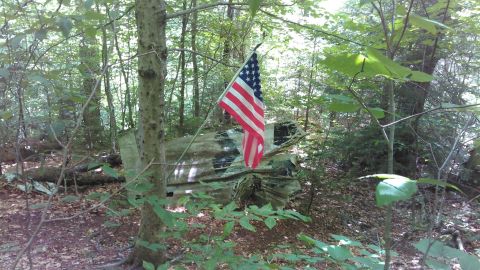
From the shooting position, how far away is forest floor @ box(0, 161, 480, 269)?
4219mm

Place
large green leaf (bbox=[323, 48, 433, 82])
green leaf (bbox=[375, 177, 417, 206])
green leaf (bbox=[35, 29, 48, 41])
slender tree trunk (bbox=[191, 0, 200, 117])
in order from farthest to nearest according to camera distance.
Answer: slender tree trunk (bbox=[191, 0, 200, 117]) → green leaf (bbox=[35, 29, 48, 41]) → large green leaf (bbox=[323, 48, 433, 82]) → green leaf (bbox=[375, 177, 417, 206])

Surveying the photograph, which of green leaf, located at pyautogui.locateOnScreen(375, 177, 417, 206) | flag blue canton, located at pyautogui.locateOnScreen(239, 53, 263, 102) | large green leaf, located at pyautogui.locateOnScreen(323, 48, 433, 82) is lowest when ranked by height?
green leaf, located at pyautogui.locateOnScreen(375, 177, 417, 206)

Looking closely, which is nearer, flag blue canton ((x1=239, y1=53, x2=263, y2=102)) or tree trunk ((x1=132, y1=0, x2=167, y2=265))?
flag blue canton ((x1=239, y1=53, x2=263, y2=102))

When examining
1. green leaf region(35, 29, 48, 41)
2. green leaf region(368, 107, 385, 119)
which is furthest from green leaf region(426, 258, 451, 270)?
green leaf region(35, 29, 48, 41)

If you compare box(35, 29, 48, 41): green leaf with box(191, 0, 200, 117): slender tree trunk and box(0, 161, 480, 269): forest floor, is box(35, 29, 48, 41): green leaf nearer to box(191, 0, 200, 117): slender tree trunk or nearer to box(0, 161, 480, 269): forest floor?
box(0, 161, 480, 269): forest floor

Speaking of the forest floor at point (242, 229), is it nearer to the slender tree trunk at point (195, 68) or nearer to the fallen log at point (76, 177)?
the fallen log at point (76, 177)

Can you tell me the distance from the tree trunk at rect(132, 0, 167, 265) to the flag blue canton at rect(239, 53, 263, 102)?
27.7 inches

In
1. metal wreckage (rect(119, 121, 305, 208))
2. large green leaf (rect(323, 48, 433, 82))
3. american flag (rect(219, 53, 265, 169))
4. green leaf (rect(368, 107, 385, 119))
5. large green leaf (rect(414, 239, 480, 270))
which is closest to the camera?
large green leaf (rect(323, 48, 433, 82))

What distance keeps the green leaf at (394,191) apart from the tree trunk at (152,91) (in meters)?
2.14

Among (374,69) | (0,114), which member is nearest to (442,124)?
(374,69)

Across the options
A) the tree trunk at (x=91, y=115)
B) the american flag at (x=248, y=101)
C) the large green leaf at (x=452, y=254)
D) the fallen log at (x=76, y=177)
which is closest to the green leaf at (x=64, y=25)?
the american flag at (x=248, y=101)

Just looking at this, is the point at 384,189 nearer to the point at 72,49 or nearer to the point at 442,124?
the point at 442,124

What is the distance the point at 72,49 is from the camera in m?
8.69

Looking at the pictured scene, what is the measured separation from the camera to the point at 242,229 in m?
5.44
